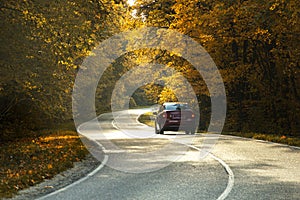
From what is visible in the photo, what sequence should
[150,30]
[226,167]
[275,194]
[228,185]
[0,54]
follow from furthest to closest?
[150,30] < [0,54] < [226,167] < [228,185] < [275,194]

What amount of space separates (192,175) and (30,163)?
5.62 metres

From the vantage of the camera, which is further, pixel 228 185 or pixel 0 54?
pixel 0 54

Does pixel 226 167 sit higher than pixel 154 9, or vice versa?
pixel 154 9

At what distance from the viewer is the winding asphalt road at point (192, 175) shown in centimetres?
964

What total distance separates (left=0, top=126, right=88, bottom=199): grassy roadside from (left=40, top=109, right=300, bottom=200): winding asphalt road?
3.39 ft

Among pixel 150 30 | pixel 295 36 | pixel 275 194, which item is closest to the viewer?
pixel 275 194

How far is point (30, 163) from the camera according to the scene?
15047mm

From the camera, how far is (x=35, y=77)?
64.7ft

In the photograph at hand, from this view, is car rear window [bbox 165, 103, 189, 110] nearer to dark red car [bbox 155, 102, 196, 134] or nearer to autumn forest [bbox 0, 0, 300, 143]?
dark red car [bbox 155, 102, 196, 134]

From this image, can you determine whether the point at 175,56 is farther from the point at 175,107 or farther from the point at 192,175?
the point at 192,175

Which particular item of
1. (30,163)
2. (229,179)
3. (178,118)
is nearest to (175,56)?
(178,118)

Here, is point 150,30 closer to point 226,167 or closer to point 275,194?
point 226,167

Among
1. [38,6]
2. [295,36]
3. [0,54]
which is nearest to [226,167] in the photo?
[38,6]

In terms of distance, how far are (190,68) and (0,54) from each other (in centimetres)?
1571
